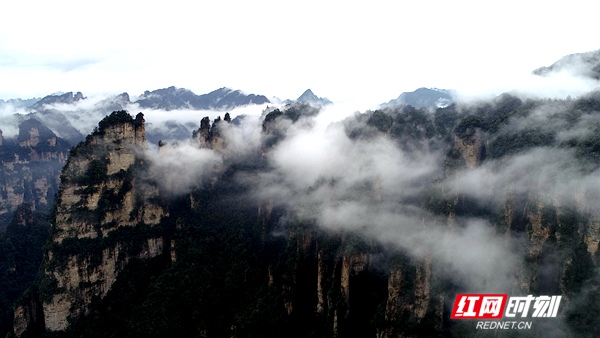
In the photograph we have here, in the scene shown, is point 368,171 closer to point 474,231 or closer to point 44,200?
point 474,231

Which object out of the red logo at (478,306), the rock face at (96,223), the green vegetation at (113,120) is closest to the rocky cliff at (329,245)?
the rock face at (96,223)

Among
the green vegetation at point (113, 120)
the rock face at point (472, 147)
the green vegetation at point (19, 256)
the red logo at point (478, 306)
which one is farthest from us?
the green vegetation at point (19, 256)

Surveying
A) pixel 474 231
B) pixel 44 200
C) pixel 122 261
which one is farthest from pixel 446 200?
pixel 44 200

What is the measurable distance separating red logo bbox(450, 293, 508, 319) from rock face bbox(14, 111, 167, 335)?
49.4 meters

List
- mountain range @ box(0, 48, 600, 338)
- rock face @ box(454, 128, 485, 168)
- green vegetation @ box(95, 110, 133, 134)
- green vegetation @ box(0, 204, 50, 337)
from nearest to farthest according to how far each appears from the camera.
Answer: mountain range @ box(0, 48, 600, 338) < rock face @ box(454, 128, 485, 168) < green vegetation @ box(95, 110, 133, 134) < green vegetation @ box(0, 204, 50, 337)

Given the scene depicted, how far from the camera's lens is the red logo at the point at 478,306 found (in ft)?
108

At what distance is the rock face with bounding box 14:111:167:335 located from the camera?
184ft

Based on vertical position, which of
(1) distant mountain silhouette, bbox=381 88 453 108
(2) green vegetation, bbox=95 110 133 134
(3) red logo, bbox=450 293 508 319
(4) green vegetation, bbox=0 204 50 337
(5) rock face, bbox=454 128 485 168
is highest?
(1) distant mountain silhouette, bbox=381 88 453 108

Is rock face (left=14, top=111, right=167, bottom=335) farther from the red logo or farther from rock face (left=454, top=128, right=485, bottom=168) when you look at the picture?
rock face (left=454, top=128, right=485, bottom=168)

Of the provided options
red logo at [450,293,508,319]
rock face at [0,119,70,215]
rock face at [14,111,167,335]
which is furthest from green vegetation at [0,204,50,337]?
red logo at [450,293,508,319]

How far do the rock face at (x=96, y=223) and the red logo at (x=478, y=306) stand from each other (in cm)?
4941

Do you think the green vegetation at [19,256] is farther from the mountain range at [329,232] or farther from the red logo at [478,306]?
the red logo at [478,306]

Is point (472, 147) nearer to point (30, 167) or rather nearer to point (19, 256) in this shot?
point (19, 256)

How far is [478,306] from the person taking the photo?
111 ft
